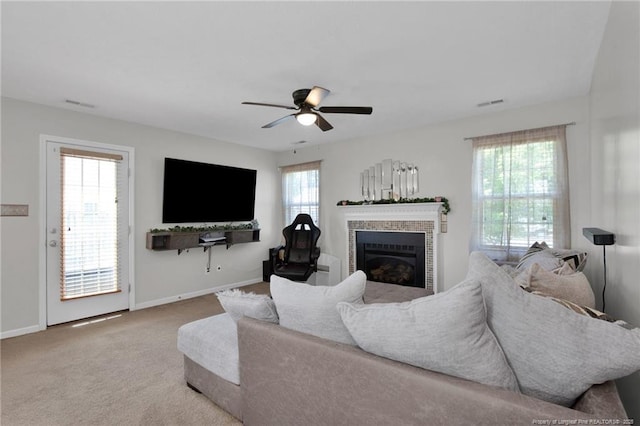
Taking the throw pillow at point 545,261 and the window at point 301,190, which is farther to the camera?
the window at point 301,190

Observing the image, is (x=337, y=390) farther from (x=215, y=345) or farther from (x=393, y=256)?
(x=393, y=256)

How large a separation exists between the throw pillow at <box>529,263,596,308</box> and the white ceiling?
5.41ft

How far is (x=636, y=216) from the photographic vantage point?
4.95 ft

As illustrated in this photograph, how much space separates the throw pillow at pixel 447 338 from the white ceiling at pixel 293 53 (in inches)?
70.4

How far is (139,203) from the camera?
14.4 feet

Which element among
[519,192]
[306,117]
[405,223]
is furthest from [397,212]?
[306,117]

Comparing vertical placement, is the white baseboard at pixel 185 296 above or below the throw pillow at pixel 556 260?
below

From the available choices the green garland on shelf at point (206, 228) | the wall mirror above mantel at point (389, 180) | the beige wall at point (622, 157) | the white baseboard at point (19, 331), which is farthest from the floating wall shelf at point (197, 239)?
the beige wall at point (622, 157)

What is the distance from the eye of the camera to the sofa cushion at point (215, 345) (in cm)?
192

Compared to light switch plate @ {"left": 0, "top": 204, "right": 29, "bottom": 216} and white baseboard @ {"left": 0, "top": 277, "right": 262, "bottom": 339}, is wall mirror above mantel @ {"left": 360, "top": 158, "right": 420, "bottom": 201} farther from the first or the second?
light switch plate @ {"left": 0, "top": 204, "right": 29, "bottom": 216}

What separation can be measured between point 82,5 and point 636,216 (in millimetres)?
3237

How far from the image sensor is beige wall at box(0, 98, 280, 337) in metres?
3.43

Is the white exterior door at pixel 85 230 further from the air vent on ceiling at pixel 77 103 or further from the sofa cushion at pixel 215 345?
the sofa cushion at pixel 215 345

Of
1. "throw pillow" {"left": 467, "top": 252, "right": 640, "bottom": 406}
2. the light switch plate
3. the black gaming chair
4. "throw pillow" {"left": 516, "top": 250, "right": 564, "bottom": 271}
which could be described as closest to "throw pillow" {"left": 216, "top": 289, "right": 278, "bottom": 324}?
"throw pillow" {"left": 467, "top": 252, "right": 640, "bottom": 406}
